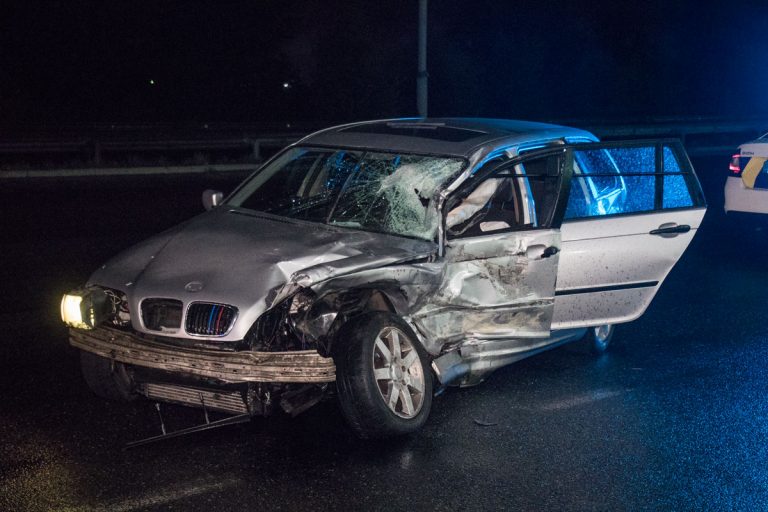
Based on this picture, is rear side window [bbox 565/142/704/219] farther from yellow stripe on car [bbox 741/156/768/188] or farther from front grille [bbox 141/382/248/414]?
yellow stripe on car [bbox 741/156/768/188]

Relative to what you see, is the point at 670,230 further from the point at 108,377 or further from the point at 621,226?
the point at 108,377

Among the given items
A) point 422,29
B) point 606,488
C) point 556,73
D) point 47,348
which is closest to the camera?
point 606,488

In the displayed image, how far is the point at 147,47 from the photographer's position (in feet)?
145

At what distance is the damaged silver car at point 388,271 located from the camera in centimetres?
481

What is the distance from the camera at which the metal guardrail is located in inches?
795

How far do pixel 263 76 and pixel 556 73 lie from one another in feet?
47.9

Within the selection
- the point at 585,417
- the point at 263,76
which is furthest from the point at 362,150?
the point at 263,76

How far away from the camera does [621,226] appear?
6148mm

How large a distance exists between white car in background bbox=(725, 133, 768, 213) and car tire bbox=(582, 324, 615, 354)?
4.13 meters

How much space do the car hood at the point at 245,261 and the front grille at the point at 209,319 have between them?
39 millimetres

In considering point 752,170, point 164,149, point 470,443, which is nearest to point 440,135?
point 470,443

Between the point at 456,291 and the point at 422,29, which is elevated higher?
the point at 422,29

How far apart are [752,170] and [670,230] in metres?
4.45

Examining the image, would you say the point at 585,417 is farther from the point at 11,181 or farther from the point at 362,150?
the point at 11,181
